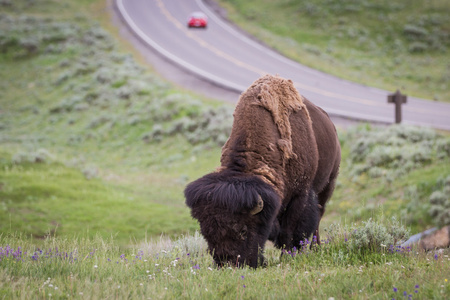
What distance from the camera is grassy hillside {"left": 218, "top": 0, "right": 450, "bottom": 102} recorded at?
29.8 meters

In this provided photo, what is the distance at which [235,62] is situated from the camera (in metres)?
29.8

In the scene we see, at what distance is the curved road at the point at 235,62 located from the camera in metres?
21.5

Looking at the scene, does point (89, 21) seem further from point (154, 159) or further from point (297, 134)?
point (297, 134)

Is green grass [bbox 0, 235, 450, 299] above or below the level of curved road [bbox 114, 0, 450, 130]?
above

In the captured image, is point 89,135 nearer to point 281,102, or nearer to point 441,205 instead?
point 441,205

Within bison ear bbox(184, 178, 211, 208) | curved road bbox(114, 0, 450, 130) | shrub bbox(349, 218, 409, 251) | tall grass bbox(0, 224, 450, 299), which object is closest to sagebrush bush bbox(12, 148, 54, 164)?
curved road bbox(114, 0, 450, 130)

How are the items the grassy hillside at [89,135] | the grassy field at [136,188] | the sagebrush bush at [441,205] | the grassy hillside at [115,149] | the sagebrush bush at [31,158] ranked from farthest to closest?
the sagebrush bush at [31,158], the grassy hillside at [89,135], the grassy hillside at [115,149], the sagebrush bush at [441,205], the grassy field at [136,188]

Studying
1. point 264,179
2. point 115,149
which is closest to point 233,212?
point 264,179

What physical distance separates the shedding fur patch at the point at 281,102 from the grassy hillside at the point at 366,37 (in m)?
21.3

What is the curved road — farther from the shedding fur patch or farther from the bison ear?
the bison ear

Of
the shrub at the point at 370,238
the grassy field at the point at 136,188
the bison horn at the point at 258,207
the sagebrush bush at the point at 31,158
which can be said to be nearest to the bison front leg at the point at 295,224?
the grassy field at the point at 136,188

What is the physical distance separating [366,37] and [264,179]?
3519 cm

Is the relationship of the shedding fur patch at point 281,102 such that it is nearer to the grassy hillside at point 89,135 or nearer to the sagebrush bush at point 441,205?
the grassy hillside at point 89,135

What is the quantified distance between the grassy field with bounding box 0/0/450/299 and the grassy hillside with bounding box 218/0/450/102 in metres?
11.3
